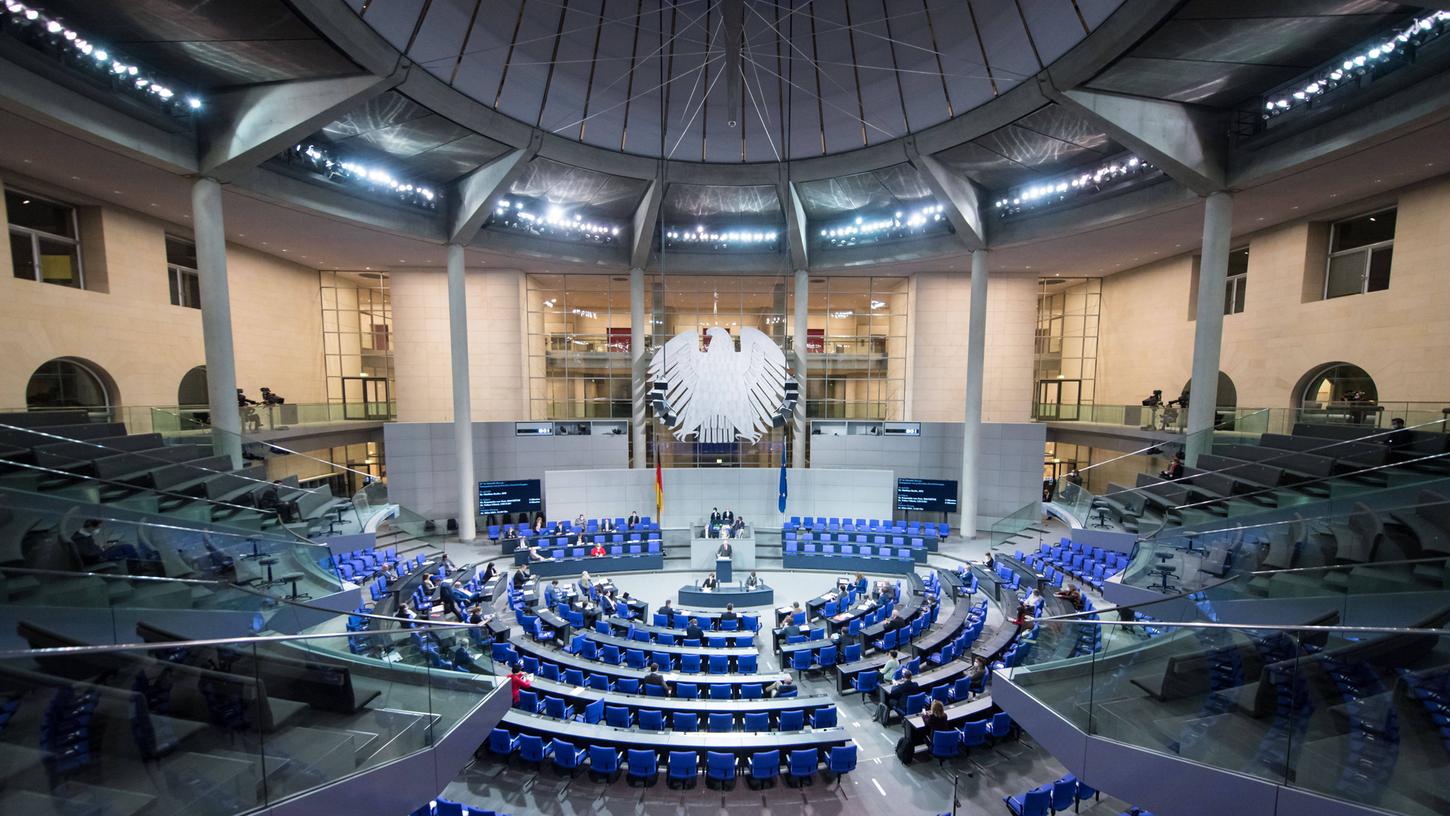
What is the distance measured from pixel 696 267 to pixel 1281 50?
1785cm

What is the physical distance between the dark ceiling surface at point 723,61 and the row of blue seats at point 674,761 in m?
13.2

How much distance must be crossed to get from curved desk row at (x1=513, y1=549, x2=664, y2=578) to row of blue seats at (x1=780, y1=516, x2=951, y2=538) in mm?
5055

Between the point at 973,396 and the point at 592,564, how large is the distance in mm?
15236

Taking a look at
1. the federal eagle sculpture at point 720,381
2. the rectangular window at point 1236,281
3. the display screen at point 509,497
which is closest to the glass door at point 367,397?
the display screen at point 509,497

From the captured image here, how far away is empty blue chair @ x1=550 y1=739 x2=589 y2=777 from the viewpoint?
8031 mm

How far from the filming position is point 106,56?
1128 centimetres

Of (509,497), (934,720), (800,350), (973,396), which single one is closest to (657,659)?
(934,720)

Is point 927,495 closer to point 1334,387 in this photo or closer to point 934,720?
point 1334,387

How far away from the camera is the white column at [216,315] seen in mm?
13125

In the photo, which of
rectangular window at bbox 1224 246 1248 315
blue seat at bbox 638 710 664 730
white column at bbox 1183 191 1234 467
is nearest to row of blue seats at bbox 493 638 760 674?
blue seat at bbox 638 710 664 730

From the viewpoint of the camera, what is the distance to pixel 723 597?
594 inches

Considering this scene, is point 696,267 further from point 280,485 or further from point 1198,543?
point 1198,543

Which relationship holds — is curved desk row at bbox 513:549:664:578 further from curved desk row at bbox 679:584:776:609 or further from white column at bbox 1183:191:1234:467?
white column at bbox 1183:191:1234:467

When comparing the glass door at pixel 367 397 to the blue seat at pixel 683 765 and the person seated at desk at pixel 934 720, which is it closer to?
the blue seat at pixel 683 765
